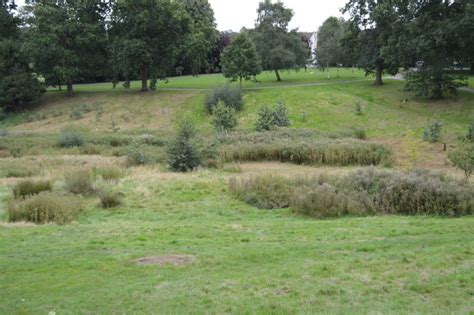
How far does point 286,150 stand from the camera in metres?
24.8

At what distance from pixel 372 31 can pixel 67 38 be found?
3280 centimetres

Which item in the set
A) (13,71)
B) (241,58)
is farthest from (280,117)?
(13,71)

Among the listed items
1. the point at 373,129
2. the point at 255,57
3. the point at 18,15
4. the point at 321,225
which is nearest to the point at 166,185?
the point at 321,225

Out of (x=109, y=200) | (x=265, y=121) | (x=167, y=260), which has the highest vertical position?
(x=167, y=260)

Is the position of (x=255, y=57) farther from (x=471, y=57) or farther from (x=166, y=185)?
(x=166, y=185)

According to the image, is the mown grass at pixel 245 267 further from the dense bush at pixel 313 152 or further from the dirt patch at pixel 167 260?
the dense bush at pixel 313 152

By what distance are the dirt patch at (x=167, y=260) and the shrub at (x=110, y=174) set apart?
11628 mm

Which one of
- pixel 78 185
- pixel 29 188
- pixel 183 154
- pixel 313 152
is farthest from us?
pixel 313 152

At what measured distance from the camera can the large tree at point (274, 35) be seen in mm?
55719

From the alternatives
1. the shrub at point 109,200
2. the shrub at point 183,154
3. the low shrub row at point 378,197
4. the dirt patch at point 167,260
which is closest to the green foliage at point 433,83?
the shrub at point 183,154

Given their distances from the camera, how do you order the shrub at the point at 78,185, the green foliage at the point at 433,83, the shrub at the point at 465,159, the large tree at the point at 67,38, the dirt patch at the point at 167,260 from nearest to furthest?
the dirt patch at the point at 167,260 < the shrub at the point at 78,185 < the shrub at the point at 465,159 < the green foliage at the point at 433,83 < the large tree at the point at 67,38

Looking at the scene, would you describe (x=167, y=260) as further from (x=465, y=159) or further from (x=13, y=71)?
(x=13, y=71)

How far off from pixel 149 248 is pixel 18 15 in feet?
190

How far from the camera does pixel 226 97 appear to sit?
46156 mm
